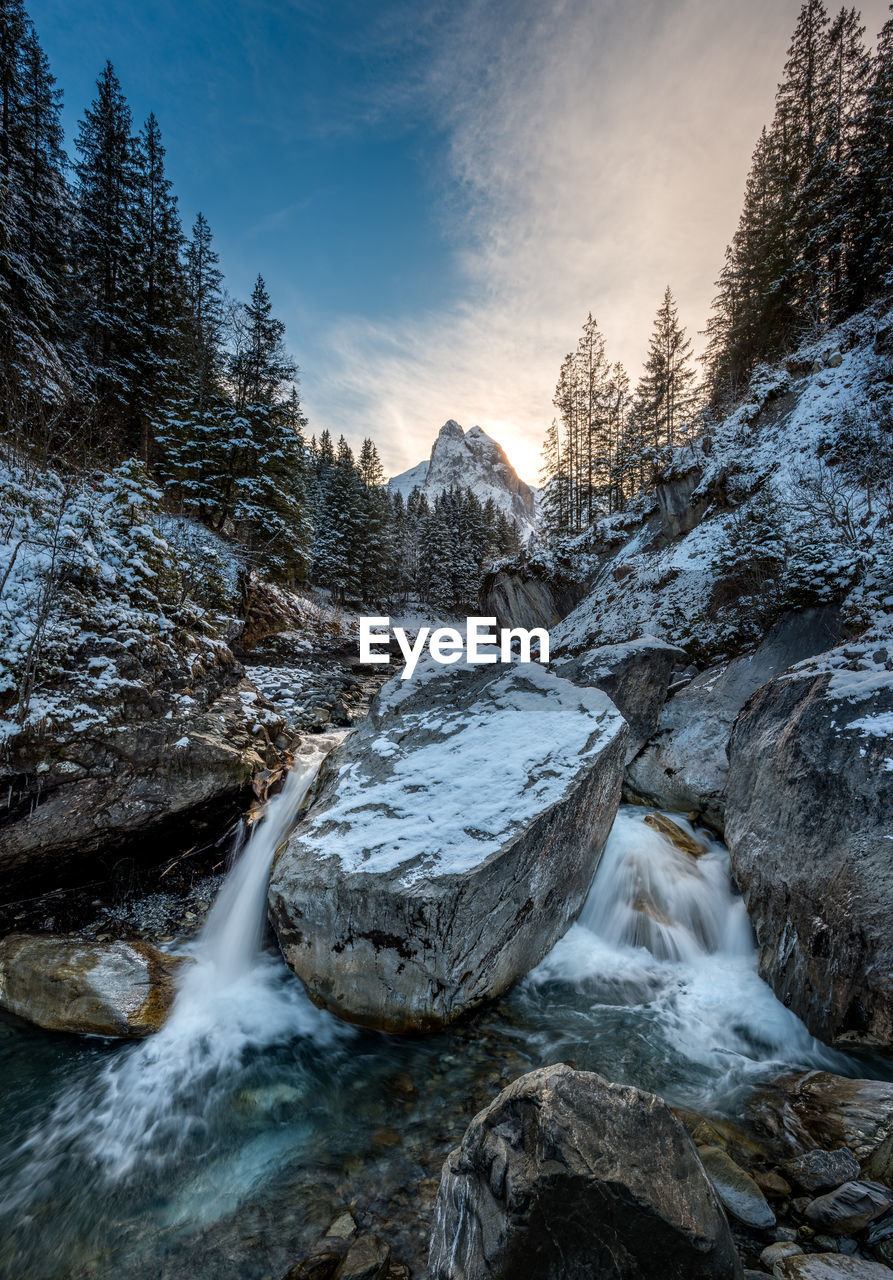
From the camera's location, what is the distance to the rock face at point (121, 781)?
201 inches

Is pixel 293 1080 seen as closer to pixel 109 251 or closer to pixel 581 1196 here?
pixel 581 1196

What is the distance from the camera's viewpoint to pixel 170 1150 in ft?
11.6

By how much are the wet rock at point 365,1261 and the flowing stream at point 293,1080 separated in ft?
0.52

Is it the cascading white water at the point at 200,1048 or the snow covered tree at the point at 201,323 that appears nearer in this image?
the cascading white water at the point at 200,1048

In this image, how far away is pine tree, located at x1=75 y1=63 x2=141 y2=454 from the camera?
634 inches

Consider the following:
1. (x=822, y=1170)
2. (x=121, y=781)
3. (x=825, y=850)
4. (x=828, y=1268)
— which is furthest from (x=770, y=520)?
(x=121, y=781)

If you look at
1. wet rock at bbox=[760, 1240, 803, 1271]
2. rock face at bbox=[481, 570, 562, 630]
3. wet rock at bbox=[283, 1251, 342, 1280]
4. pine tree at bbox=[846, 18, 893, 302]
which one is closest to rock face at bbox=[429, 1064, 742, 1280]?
wet rock at bbox=[283, 1251, 342, 1280]

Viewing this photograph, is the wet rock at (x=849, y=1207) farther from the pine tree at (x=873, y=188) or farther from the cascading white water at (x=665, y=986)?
the pine tree at (x=873, y=188)

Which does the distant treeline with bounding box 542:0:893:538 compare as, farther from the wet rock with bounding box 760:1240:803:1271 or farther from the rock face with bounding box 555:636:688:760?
the wet rock with bounding box 760:1240:803:1271

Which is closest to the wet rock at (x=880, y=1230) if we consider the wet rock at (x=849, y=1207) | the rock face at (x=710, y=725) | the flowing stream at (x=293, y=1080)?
the wet rock at (x=849, y=1207)

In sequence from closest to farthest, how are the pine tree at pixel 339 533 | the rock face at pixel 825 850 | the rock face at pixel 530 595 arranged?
1. the rock face at pixel 825 850
2. the rock face at pixel 530 595
3. the pine tree at pixel 339 533

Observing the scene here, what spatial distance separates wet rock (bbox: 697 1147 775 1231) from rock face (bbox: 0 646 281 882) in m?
6.05

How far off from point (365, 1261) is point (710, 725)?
7962 mm

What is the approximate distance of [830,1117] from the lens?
3.31m
